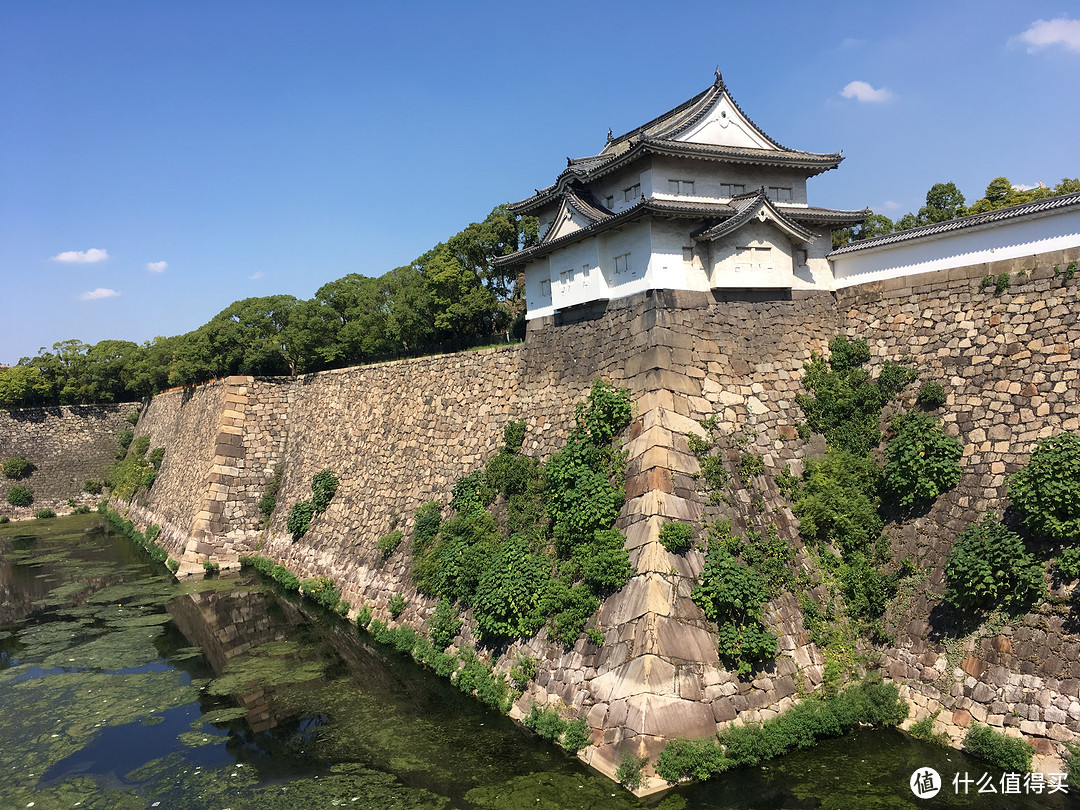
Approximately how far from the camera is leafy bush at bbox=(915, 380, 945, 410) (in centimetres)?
1488

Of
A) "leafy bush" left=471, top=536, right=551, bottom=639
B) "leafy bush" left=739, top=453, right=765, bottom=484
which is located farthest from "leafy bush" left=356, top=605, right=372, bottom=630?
"leafy bush" left=739, top=453, right=765, bottom=484

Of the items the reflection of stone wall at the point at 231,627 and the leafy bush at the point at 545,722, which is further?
the reflection of stone wall at the point at 231,627

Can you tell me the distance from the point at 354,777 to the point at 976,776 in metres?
10.2

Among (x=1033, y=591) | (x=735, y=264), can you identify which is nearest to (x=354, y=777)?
(x=1033, y=591)

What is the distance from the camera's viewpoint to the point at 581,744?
39.8 ft

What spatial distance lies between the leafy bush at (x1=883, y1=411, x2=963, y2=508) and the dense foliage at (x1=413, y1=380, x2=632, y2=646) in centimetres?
574

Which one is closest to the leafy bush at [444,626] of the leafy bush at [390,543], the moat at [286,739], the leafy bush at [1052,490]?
the moat at [286,739]

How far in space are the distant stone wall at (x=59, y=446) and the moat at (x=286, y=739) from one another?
2836 centimetres

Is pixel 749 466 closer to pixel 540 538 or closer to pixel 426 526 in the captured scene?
pixel 540 538

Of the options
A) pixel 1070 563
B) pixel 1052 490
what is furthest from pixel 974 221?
pixel 1070 563

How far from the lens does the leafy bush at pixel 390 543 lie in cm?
2084

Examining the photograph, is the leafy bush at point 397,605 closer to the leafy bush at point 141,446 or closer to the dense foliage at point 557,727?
the dense foliage at point 557,727

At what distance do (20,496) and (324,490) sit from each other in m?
31.1

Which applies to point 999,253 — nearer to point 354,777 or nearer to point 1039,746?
point 1039,746
